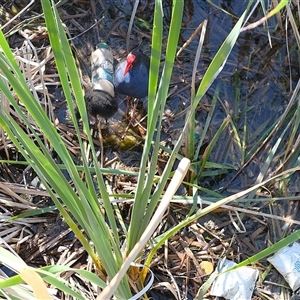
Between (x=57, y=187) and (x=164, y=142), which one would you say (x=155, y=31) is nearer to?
(x=57, y=187)

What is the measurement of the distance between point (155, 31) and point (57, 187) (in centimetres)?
49

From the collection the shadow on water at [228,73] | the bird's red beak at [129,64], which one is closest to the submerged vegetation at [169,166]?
the shadow on water at [228,73]

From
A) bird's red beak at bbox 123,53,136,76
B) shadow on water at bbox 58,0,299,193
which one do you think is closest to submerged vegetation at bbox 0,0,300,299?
shadow on water at bbox 58,0,299,193

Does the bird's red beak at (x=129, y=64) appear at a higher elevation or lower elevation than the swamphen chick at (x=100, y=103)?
higher

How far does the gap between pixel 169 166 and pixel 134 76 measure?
0.87 metres

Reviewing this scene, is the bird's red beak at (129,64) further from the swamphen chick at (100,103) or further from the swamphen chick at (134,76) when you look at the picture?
the swamphen chick at (100,103)

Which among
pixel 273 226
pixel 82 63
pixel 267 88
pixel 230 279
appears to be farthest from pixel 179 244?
pixel 82 63

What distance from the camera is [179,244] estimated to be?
1.91m

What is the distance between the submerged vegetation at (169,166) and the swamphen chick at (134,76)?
93 millimetres

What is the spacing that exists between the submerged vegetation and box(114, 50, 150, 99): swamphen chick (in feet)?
0.31

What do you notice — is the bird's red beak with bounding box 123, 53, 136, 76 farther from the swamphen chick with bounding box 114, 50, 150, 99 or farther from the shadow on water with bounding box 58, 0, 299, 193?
the shadow on water with bounding box 58, 0, 299, 193

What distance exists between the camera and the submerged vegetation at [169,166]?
5.49ft

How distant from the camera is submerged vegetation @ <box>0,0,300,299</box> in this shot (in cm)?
167

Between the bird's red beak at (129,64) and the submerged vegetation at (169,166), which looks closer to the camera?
the submerged vegetation at (169,166)
